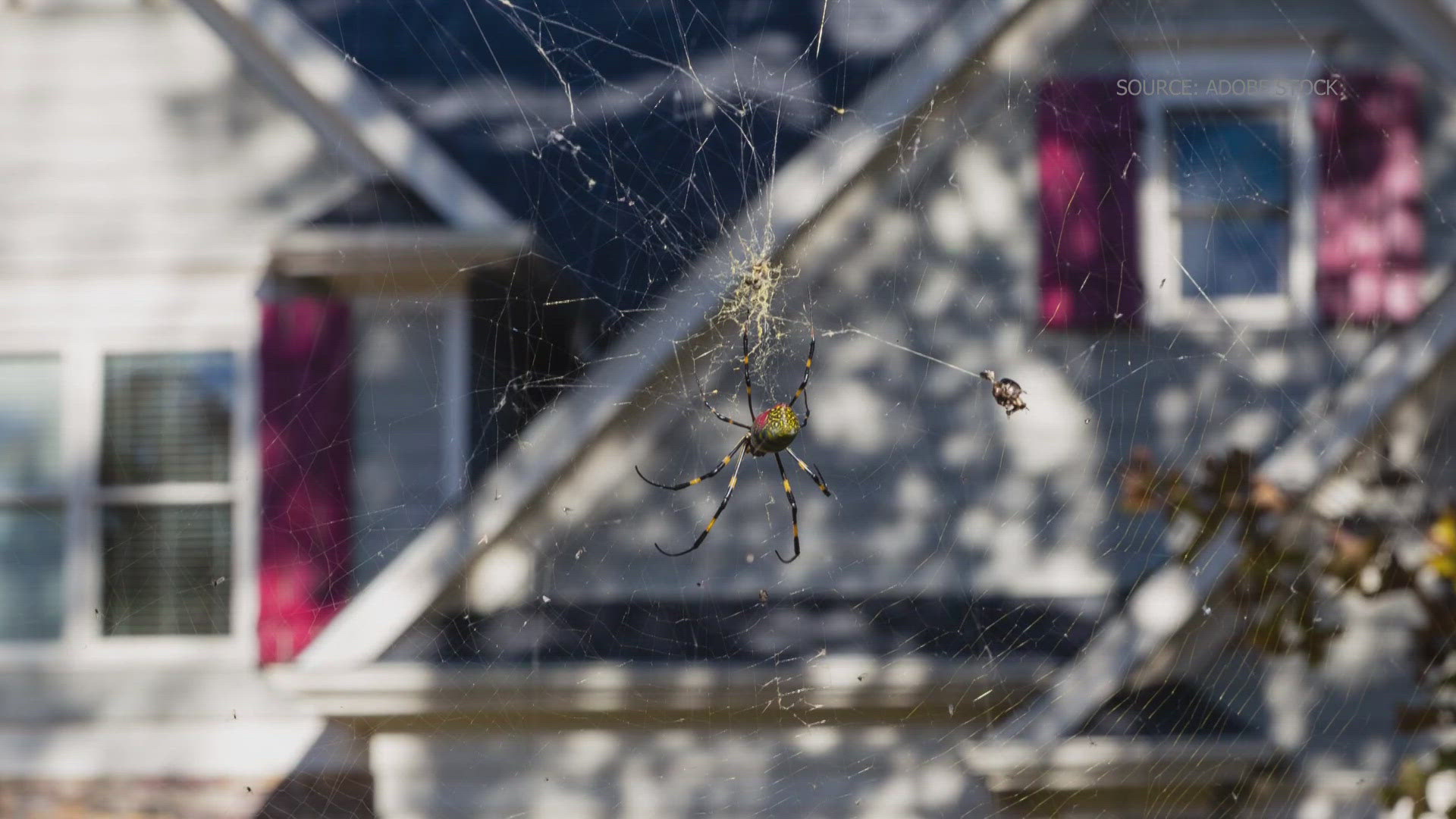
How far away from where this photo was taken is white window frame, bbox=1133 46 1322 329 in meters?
5.10

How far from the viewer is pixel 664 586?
5.00 metres

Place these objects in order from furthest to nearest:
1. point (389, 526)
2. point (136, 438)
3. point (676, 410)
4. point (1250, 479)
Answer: point (136, 438) → point (389, 526) → point (676, 410) → point (1250, 479)

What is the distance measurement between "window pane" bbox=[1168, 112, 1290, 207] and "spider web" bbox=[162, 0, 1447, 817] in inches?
0.9

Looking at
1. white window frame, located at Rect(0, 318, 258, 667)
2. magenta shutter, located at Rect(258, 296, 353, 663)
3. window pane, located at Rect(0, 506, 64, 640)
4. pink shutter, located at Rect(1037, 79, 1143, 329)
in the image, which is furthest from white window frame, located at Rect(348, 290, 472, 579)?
pink shutter, located at Rect(1037, 79, 1143, 329)

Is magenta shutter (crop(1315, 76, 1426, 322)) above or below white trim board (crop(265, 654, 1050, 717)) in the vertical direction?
above

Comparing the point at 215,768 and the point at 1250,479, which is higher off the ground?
the point at 1250,479

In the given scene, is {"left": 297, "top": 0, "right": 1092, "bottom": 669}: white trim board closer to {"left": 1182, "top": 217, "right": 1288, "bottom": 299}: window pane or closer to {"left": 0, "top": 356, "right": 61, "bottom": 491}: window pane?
{"left": 1182, "top": 217, "right": 1288, "bottom": 299}: window pane

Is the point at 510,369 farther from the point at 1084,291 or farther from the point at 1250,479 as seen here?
the point at 1250,479

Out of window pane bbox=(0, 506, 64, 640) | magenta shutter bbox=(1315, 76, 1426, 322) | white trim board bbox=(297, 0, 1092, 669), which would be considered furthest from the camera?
window pane bbox=(0, 506, 64, 640)

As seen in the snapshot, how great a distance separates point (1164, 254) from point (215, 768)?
4.38 metres

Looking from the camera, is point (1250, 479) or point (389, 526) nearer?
point (1250, 479)

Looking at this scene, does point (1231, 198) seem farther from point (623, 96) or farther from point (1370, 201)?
point (623, 96)

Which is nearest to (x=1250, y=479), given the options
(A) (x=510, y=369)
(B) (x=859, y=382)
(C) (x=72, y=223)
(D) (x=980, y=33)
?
(B) (x=859, y=382)

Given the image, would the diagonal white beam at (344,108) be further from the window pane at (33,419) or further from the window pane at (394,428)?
the window pane at (33,419)
